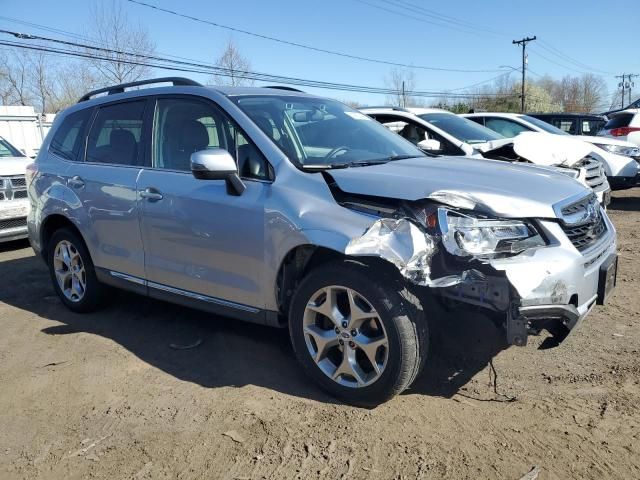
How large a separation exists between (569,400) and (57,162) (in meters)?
4.54

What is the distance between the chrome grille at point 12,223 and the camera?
7738mm

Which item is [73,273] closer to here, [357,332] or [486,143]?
[357,332]

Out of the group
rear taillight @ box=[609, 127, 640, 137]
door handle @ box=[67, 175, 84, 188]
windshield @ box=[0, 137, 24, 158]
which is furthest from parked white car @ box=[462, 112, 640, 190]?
windshield @ box=[0, 137, 24, 158]

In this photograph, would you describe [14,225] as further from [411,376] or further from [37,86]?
[37,86]

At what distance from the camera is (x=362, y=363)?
325 centimetres

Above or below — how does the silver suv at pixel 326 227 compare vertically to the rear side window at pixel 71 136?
below

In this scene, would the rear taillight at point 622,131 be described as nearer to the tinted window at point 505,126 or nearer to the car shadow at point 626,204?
the car shadow at point 626,204

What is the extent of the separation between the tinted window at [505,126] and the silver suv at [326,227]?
20.9ft

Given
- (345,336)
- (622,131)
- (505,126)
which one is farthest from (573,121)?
(345,336)

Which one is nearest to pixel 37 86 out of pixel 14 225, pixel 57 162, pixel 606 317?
pixel 14 225

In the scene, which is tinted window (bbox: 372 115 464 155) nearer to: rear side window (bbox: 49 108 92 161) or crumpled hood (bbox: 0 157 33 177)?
rear side window (bbox: 49 108 92 161)

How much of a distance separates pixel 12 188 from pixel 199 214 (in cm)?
556

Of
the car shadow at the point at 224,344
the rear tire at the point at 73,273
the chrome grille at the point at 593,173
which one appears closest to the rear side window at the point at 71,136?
the rear tire at the point at 73,273

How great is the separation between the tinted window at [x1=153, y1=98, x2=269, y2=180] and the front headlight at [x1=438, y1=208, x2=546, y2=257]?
47.6 inches
